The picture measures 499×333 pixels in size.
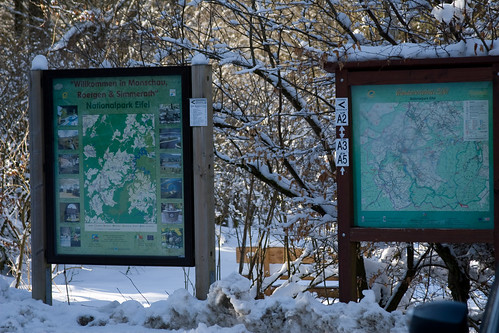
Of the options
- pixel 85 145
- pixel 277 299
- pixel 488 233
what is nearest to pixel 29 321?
pixel 85 145

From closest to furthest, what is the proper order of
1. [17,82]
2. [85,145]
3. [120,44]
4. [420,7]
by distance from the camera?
1. [85,145]
2. [420,7]
3. [120,44]
4. [17,82]

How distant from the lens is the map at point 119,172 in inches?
203

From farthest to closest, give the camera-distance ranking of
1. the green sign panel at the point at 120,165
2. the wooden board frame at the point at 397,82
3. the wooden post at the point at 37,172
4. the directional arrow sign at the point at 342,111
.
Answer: the wooden post at the point at 37,172, the green sign panel at the point at 120,165, the directional arrow sign at the point at 342,111, the wooden board frame at the point at 397,82

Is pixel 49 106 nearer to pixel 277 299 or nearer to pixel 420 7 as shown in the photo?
pixel 277 299

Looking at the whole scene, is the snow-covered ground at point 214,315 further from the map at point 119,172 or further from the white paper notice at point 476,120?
the white paper notice at point 476,120

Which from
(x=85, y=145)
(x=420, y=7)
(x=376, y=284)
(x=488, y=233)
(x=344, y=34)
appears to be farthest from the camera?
(x=376, y=284)

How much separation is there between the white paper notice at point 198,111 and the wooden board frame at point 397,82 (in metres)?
0.98

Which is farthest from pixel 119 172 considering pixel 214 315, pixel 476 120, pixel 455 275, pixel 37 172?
pixel 455 275

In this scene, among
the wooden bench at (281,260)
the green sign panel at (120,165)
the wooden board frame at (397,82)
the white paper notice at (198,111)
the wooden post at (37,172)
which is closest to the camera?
the wooden board frame at (397,82)

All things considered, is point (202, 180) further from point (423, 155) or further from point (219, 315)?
point (423, 155)

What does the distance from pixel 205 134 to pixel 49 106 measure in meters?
1.39

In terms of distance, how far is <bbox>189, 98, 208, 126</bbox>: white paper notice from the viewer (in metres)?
4.98

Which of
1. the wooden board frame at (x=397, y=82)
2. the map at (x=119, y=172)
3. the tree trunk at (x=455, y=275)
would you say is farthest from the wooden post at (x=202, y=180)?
the tree trunk at (x=455, y=275)

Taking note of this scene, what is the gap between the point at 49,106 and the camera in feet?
17.6
